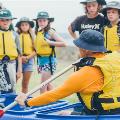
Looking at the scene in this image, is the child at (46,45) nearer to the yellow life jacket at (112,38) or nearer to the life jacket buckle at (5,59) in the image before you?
the life jacket buckle at (5,59)

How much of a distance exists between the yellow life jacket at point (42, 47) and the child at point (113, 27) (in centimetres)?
116

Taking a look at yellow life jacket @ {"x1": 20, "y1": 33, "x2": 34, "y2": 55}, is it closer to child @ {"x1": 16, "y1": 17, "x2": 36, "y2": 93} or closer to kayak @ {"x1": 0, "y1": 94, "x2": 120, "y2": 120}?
child @ {"x1": 16, "y1": 17, "x2": 36, "y2": 93}

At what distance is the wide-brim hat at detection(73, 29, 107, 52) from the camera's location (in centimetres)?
526

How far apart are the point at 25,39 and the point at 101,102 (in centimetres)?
373

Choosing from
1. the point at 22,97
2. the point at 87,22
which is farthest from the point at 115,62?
the point at 87,22

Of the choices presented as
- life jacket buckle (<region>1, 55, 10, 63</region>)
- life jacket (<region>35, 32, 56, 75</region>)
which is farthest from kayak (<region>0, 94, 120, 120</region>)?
life jacket (<region>35, 32, 56, 75</region>)

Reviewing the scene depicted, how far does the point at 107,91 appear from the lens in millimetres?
5352

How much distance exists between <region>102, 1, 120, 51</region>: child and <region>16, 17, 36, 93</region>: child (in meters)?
1.66

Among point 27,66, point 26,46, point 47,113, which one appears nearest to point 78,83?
point 47,113

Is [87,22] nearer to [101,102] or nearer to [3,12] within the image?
[3,12]

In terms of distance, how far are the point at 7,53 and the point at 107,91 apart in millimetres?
2625

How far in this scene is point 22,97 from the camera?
5.68 meters

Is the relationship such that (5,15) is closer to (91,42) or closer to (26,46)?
(26,46)

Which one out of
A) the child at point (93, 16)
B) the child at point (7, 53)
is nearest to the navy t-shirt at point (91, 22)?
the child at point (93, 16)
